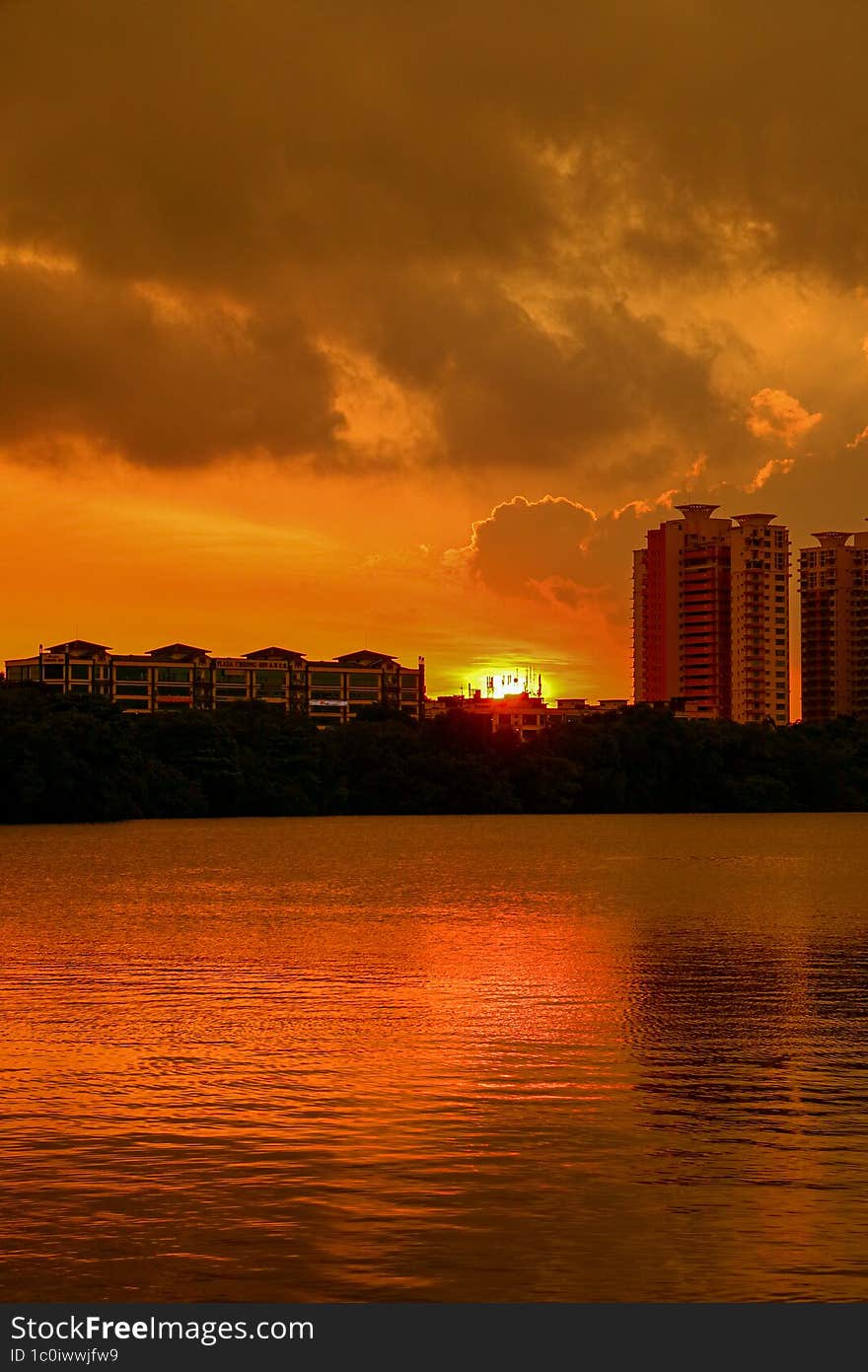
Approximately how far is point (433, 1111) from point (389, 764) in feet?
393

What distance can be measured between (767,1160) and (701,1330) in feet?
15.1

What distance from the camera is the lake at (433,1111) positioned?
12695 millimetres

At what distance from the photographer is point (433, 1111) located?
18.2 metres

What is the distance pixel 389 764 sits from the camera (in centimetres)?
13800

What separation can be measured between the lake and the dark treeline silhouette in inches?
2905

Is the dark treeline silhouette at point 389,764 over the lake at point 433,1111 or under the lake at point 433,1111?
over

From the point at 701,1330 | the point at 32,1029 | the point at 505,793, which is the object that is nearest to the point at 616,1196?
the point at 701,1330

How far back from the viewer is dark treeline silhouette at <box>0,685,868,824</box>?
115938 mm

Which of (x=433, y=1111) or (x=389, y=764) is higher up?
(x=389, y=764)

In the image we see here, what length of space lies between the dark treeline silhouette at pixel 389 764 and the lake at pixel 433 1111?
2905 inches

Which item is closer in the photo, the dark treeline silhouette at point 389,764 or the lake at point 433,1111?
the lake at point 433,1111

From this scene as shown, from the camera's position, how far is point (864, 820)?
461 ft

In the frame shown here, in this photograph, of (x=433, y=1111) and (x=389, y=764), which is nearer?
(x=433, y=1111)

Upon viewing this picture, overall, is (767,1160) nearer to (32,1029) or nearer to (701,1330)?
(701,1330)
